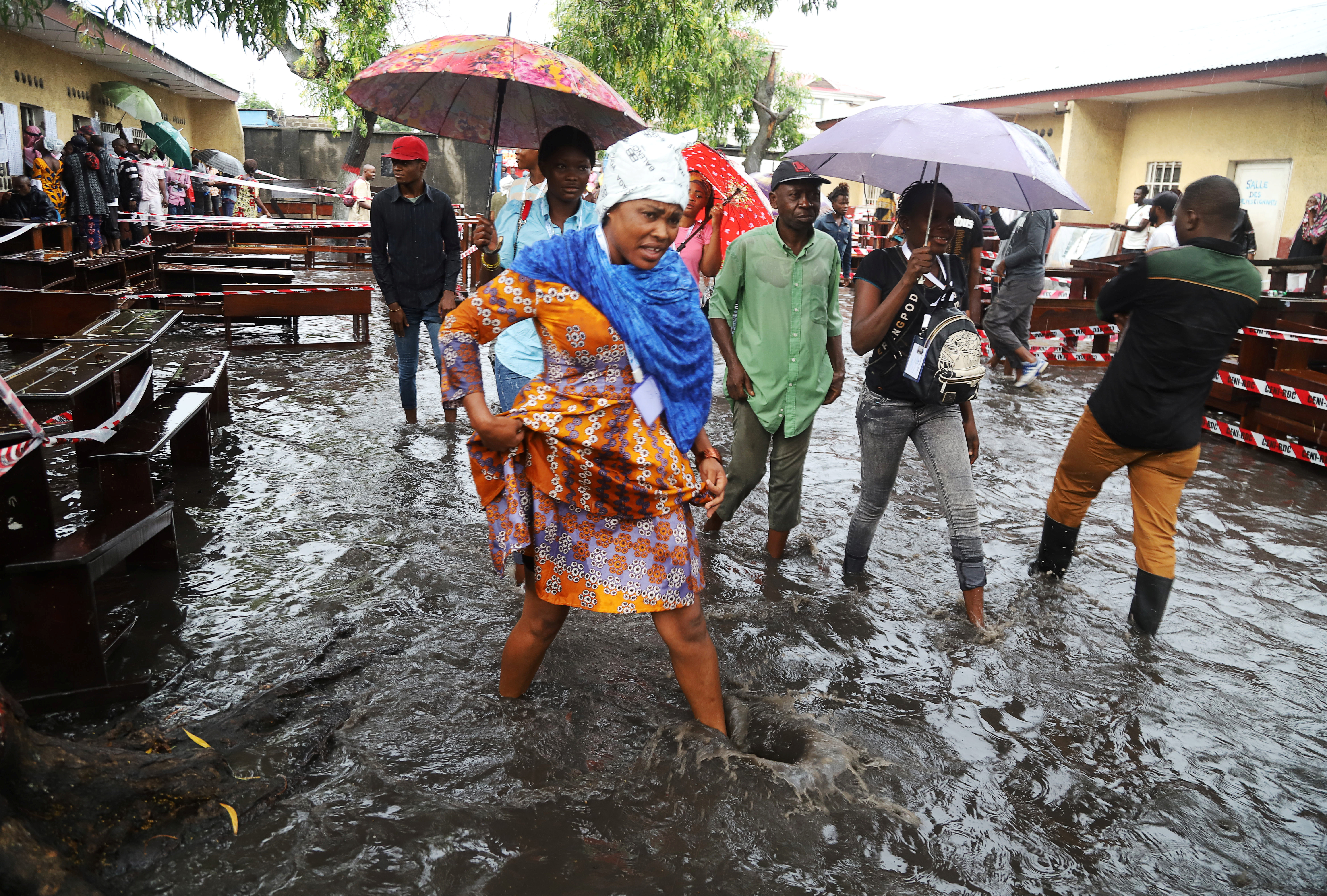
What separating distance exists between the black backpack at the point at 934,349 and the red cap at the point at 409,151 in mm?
3832

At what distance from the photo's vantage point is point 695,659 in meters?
2.97

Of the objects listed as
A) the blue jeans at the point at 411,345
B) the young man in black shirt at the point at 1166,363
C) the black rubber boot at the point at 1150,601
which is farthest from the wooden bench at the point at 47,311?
the black rubber boot at the point at 1150,601

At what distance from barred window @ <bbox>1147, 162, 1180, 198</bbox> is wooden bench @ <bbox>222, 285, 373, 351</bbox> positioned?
1441 cm

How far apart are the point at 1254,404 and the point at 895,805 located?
6.90 metres

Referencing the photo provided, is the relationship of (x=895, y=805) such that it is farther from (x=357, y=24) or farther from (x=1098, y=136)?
(x=1098, y=136)

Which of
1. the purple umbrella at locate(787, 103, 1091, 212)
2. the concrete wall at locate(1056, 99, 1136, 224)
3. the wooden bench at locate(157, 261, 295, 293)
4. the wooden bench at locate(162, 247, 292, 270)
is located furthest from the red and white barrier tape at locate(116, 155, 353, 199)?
the concrete wall at locate(1056, 99, 1136, 224)

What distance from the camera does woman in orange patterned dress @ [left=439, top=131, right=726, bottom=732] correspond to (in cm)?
267

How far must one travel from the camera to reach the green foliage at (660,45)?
14.3 meters

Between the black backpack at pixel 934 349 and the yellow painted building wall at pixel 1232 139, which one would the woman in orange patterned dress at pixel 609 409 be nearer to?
the black backpack at pixel 934 349

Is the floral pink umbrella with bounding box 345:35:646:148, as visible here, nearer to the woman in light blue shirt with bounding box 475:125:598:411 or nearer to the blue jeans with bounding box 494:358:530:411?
the woman in light blue shirt with bounding box 475:125:598:411

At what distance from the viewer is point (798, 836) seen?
2.68 meters

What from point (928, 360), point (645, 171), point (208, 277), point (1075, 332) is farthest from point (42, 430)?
point (1075, 332)

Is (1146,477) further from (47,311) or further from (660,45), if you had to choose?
(660,45)

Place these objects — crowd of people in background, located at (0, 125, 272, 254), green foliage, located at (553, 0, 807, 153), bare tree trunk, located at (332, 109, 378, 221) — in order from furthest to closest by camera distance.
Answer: bare tree trunk, located at (332, 109, 378, 221) < green foliage, located at (553, 0, 807, 153) < crowd of people in background, located at (0, 125, 272, 254)
